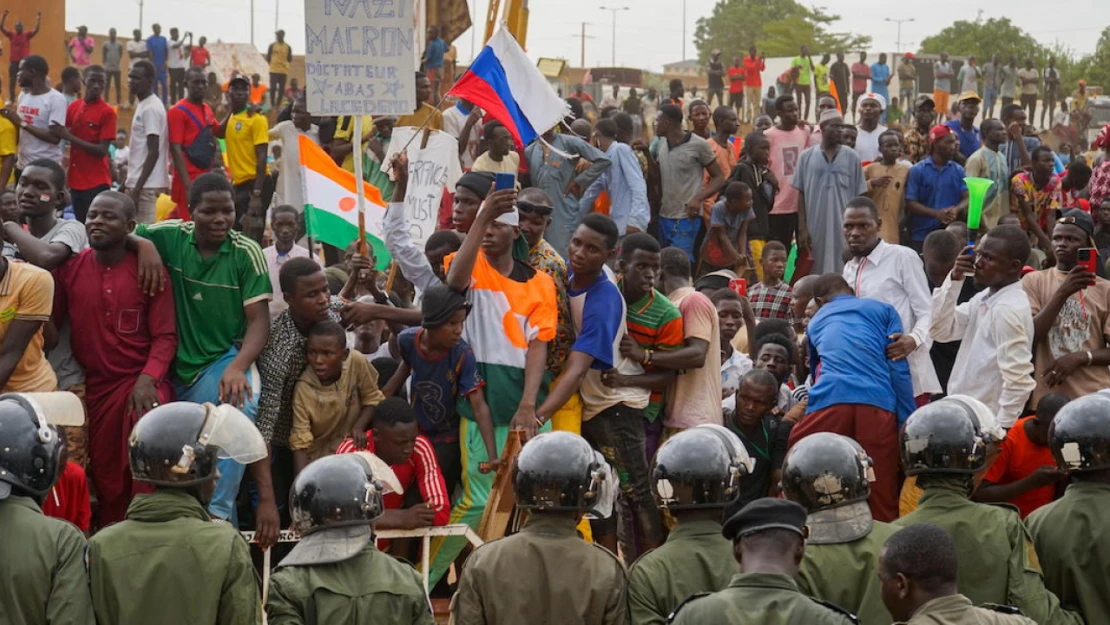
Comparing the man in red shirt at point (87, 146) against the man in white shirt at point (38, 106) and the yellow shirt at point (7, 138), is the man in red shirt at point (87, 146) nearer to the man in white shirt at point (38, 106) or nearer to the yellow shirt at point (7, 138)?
the man in white shirt at point (38, 106)

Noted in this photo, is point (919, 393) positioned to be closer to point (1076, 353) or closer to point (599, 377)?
point (1076, 353)

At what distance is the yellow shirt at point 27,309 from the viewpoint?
6992mm

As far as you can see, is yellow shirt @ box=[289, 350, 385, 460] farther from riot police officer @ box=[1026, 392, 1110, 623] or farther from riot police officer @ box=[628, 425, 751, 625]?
riot police officer @ box=[1026, 392, 1110, 623]

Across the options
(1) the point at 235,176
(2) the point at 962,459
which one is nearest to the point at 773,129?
(1) the point at 235,176

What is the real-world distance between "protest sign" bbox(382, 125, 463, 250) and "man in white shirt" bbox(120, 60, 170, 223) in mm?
4930

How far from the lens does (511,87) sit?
9219mm

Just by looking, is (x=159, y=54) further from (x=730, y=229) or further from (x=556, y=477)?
(x=556, y=477)

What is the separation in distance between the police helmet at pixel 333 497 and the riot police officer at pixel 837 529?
58.5 inches

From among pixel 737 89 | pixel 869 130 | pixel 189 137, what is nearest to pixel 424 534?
pixel 189 137

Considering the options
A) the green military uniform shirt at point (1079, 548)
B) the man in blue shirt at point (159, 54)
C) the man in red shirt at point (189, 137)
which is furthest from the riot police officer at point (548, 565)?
the man in blue shirt at point (159, 54)

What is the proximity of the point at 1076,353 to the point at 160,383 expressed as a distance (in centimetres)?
465

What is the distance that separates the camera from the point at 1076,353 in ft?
26.1

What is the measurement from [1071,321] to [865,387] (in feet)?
4.03

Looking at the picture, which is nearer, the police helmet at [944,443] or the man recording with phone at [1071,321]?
the police helmet at [944,443]
